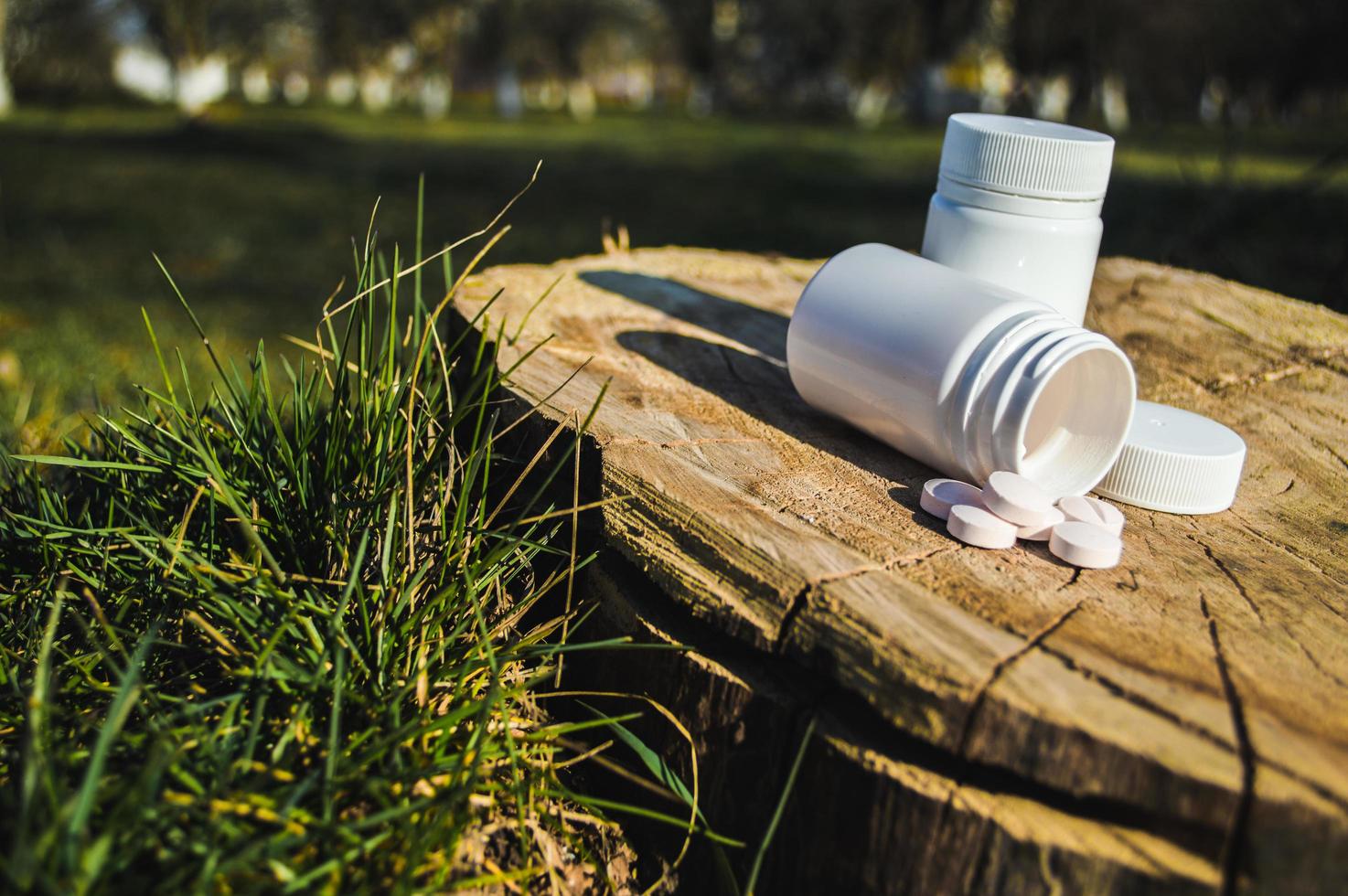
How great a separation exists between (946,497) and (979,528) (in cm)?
9

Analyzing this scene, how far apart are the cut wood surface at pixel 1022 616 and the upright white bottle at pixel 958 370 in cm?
10

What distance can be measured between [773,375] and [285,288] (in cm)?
429

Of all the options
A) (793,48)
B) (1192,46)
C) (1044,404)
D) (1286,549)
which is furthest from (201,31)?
(1192,46)

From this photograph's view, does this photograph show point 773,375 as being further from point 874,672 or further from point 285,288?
point 285,288

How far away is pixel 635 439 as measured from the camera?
5.01 ft

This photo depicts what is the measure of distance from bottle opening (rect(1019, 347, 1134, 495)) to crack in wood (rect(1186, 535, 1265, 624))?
16 centimetres

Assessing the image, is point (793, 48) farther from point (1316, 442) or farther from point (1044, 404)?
point (1044, 404)

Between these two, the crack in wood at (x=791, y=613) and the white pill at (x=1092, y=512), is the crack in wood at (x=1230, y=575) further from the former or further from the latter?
the crack in wood at (x=791, y=613)

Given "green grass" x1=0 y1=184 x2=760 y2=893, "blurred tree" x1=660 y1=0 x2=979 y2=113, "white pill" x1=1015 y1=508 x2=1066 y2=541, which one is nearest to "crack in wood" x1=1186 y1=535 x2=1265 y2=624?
"white pill" x1=1015 y1=508 x2=1066 y2=541

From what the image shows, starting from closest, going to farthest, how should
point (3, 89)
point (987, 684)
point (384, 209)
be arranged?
point (987, 684)
point (384, 209)
point (3, 89)

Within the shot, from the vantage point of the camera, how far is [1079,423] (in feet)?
5.08

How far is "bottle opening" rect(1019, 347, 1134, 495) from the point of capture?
4.79 ft

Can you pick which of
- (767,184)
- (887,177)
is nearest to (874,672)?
(767,184)

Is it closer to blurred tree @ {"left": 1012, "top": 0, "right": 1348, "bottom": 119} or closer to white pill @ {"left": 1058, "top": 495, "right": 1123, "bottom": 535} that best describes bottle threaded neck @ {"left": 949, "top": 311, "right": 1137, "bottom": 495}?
white pill @ {"left": 1058, "top": 495, "right": 1123, "bottom": 535}
